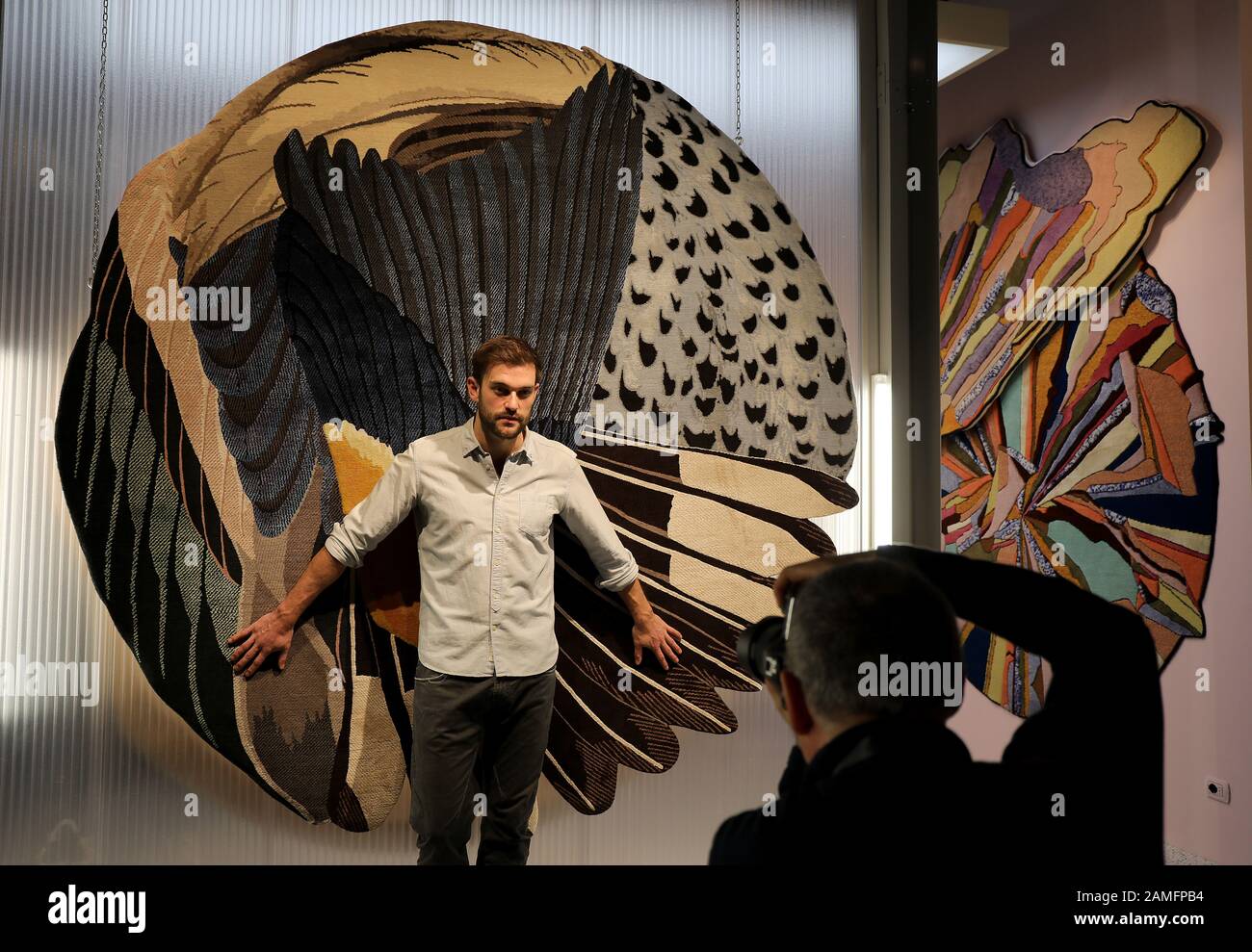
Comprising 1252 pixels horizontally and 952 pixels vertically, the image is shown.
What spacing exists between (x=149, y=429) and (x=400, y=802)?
4.37 ft

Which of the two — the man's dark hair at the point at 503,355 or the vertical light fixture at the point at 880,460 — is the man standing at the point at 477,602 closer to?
the man's dark hair at the point at 503,355

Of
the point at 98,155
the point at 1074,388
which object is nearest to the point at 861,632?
the point at 98,155

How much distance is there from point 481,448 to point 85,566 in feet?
3.97

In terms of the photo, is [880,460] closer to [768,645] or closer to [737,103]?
[737,103]

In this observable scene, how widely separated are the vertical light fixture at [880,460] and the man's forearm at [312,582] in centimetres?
172

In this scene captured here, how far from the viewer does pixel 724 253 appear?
9.70ft

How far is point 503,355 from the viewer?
2506mm

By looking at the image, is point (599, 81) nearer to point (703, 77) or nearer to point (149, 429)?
point (703, 77)

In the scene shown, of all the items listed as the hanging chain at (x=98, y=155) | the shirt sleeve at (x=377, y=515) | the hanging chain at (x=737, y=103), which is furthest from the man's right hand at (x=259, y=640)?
the hanging chain at (x=737, y=103)

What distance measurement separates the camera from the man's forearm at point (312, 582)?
2.54 meters

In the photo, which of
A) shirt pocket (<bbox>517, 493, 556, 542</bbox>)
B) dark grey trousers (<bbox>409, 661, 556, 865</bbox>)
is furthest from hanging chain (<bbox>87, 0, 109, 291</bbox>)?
dark grey trousers (<bbox>409, 661, 556, 865</bbox>)

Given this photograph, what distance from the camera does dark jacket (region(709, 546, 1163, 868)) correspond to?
2.85 feet
